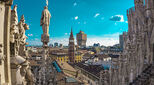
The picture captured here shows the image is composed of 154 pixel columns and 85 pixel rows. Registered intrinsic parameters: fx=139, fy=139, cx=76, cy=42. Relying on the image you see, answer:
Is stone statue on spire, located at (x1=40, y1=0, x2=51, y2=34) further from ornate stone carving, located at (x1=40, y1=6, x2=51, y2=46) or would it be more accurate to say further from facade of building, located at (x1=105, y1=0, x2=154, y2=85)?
facade of building, located at (x1=105, y1=0, x2=154, y2=85)

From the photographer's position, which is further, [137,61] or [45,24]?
[137,61]

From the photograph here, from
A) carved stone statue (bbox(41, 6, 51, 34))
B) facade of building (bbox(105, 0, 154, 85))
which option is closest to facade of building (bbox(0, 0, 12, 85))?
carved stone statue (bbox(41, 6, 51, 34))

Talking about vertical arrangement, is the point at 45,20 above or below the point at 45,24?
above

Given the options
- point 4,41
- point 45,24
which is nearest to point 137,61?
point 45,24

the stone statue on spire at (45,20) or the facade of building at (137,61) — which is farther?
the facade of building at (137,61)

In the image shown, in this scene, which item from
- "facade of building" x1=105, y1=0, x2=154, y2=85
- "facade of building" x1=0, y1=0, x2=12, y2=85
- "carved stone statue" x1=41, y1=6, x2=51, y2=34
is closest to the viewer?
"facade of building" x1=0, y1=0, x2=12, y2=85

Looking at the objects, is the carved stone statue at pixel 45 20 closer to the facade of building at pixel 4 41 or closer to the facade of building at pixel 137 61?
the facade of building at pixel 4 41

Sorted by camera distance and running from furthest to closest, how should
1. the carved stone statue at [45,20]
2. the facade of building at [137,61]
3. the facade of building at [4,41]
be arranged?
1. the facade of building at [137,61]
2. the carved stone statue at [45,20]
3. the facade of building at [4,41]

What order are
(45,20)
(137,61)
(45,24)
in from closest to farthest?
(45,20) < (45,24) < (137,61)

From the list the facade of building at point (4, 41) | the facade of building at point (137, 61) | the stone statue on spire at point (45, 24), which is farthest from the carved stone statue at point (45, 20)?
the facade of building at point (137, 61)

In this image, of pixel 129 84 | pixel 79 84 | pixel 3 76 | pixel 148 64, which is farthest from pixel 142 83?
pixel 79 84

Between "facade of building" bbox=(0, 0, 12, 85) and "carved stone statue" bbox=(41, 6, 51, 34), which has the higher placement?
"carved stone statue" bbox=(41, 6, 51, 34)

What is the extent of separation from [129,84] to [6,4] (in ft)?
27.9

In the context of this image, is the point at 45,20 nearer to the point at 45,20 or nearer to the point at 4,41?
the point at 45,20
